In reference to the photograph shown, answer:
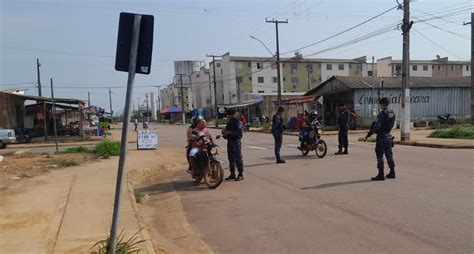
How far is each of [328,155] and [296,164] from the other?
2.89 metres

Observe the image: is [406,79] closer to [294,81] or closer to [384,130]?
[384,130]

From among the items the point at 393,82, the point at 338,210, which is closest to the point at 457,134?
the point at 338,210

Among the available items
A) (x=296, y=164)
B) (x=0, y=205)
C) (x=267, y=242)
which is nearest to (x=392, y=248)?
(x=267, y=242)

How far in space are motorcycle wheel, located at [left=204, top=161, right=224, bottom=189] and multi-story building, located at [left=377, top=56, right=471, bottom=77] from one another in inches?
3398

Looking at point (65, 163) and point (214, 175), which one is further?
point (65, 163)

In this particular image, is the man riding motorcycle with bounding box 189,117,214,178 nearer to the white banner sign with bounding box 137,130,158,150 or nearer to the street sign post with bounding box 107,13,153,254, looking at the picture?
the street sign post with bounding box 107,13,153,254

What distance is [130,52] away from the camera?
503 cm

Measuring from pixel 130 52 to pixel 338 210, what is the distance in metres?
4.49

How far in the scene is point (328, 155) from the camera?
17.0 m

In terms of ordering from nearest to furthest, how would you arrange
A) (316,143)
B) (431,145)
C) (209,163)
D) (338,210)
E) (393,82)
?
(338,210)
(209,163)
(316,143)
(431,145)
(393,82)

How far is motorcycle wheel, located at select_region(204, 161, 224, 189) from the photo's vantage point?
10.7 m

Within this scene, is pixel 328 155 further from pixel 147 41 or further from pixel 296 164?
pixel 147 41

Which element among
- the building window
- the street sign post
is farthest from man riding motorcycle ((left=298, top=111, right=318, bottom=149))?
the building window

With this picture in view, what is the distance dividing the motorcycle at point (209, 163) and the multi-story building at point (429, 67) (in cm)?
8631
